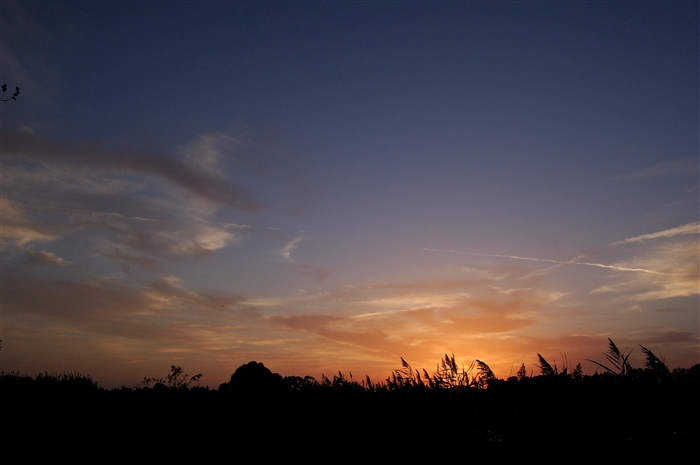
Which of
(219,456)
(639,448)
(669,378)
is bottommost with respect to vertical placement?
(219,456)

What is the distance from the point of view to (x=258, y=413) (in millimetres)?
15078

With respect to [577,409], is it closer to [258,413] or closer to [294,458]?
[294,458]

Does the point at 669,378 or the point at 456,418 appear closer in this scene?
the point at 669,378

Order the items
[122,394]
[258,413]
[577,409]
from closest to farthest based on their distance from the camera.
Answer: [577,409]
[258,413]
[122,394]

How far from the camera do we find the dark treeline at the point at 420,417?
26.2ft

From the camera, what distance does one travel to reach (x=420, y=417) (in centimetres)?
1097

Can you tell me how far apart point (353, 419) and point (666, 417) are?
7.75 meters

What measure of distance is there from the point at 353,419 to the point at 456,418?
3874mm

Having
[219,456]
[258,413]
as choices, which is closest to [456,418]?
[219,456]

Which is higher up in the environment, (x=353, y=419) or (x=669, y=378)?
(x=669, y=378)

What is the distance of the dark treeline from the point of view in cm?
798

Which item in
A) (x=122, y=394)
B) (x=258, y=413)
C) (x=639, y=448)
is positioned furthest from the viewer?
(x=122, y=394)


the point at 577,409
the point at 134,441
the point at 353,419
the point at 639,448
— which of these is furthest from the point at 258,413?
the point at 639,448

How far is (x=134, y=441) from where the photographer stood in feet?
36.4
